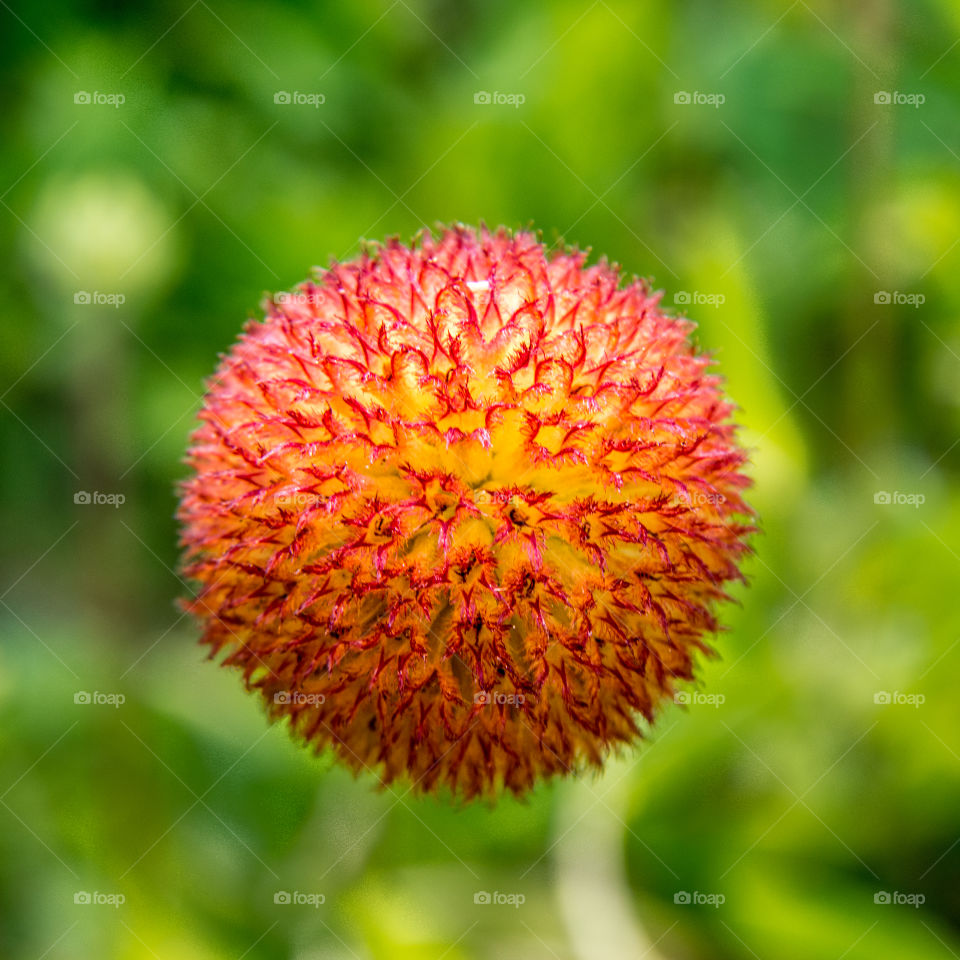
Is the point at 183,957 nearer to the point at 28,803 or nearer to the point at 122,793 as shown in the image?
the point at 122,793

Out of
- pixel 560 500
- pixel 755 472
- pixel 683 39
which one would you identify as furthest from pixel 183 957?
pixel 683 39

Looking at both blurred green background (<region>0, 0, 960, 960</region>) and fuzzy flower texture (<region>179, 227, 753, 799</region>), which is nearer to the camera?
fuzzy flower texture (<region>179, 227, 753, 799</region>)

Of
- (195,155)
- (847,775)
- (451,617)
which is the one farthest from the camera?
(195,155)

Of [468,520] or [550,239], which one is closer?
[468,520]

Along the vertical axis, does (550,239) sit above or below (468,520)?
above
